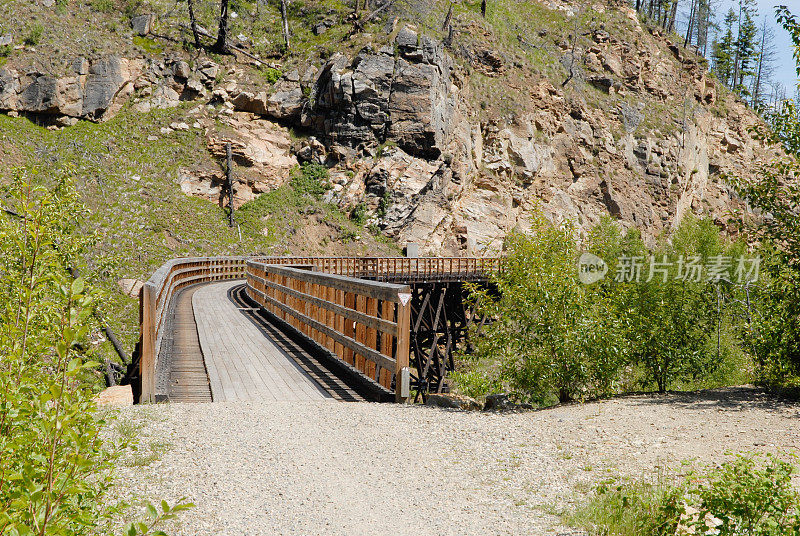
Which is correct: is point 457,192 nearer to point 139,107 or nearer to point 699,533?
point 139,107

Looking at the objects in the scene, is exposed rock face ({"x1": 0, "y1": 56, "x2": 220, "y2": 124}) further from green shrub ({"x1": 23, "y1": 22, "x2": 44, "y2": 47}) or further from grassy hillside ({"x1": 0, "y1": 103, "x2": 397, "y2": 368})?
green shrub ({"x1": 23, "y1": 22, "x2": 44, "y2": 47})

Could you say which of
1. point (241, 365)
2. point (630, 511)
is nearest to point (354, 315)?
point (241, 365)

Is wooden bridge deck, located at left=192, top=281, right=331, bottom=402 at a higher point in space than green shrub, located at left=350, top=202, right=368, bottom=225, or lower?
lower

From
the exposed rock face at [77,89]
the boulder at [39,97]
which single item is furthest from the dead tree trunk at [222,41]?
the boulder at [39,97]

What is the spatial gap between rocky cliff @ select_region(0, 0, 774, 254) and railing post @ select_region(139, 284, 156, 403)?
3078 cm

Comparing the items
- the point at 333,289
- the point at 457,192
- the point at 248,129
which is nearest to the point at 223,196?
the point at 248,129

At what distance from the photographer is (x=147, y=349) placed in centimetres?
664

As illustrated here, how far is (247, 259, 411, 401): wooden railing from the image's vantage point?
697 centimetres

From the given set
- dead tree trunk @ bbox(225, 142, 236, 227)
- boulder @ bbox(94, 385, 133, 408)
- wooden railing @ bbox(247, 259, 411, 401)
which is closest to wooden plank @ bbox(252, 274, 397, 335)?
wooden railing @ bbox(247, 259, 411, 401)

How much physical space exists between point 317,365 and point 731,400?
586cm

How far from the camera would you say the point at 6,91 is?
3541 cm

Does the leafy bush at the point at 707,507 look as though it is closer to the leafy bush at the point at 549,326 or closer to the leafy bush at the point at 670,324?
the leafy bush at the point at 549,326

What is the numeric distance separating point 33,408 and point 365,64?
4293 centimetres

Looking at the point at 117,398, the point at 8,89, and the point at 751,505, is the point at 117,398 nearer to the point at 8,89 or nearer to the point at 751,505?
the point at 751,505
